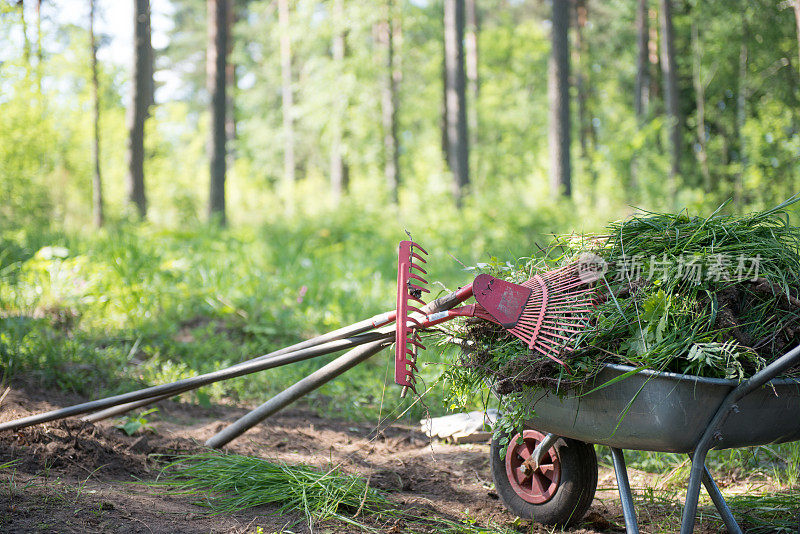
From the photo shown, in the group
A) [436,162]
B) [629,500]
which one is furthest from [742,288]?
[436,162]

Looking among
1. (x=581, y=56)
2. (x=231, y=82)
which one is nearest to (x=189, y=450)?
(x=231, y=82)

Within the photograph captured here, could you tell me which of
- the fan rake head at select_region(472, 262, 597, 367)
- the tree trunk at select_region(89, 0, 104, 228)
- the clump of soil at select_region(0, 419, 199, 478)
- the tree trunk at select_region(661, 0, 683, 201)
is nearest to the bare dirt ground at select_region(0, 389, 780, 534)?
the clump of soil at select_region(0, 419, 199, 478)

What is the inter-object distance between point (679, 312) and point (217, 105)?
11529mm

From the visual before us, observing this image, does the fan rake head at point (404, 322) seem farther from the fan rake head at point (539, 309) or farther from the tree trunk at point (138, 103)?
the tree trunk at point (138, 103)

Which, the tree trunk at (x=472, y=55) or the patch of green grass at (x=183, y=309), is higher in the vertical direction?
the tree trunk at (x=472, y=55)

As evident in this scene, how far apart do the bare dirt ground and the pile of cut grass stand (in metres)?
0.83

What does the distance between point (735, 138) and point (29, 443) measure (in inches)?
796

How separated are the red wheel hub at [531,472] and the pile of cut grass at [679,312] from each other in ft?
1.60

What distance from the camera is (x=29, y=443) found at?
288 centimetres

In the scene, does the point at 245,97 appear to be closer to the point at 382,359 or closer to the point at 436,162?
the point at 436,162

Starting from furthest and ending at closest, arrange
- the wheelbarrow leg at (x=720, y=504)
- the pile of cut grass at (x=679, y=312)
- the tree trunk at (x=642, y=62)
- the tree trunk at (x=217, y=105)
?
the tree trunk at (x=642, y=62), the tree trunk at (x=217, y=105), the wheelbarrow leg at (x=720, y=504), the pile of cut grass at (x=679, y=312)

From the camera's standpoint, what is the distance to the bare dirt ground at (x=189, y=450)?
231 cm

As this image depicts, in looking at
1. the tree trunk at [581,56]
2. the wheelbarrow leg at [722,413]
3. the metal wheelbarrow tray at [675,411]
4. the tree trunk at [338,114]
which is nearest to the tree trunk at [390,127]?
the tree trunk at [338,114]

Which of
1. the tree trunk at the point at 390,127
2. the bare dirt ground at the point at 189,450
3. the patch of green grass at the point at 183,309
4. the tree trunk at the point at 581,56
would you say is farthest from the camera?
the tree trunk at the point at 581,56
